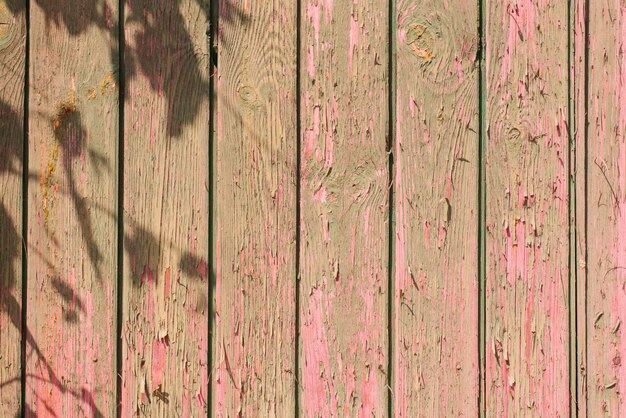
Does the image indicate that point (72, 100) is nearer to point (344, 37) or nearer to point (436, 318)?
point (344, 37)

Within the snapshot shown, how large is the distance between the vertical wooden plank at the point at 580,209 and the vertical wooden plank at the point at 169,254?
0.91m

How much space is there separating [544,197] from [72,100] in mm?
1183

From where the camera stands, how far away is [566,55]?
5.08ft

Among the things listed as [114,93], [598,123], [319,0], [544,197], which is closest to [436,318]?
[544,197]

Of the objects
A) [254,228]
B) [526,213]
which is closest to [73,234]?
[254,228]

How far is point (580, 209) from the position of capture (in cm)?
155

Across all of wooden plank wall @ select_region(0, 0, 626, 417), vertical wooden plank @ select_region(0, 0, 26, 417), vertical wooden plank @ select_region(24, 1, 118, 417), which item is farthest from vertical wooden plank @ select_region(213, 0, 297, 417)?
vertical wooden plank @ select_region(0, 0, 26, 417)

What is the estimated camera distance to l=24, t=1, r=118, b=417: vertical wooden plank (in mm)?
1490

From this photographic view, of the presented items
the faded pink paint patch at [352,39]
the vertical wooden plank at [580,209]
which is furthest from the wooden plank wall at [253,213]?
the vertical wooden plank at [580,209]

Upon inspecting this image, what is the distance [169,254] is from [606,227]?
3.56 ft

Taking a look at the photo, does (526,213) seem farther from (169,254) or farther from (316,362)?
(169,254)

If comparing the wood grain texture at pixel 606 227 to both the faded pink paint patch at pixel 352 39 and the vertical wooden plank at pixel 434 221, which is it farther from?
the faded pink paint patch at pixel 352 39

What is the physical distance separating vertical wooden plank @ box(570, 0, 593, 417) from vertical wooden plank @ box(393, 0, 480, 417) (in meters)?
0.25

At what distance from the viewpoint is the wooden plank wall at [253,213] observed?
149cm
